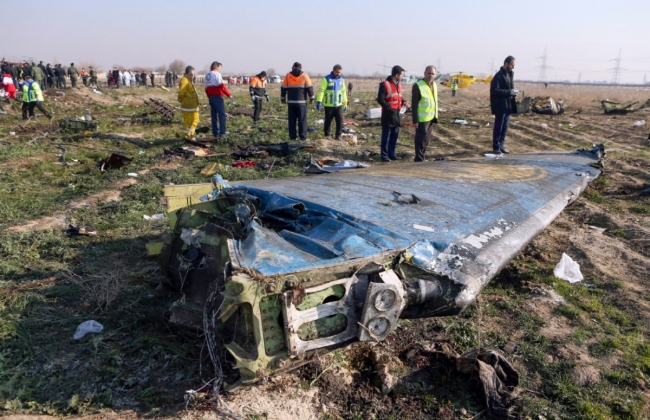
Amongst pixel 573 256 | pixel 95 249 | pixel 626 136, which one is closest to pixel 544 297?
pixel 573 256

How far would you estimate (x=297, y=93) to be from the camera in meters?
9.79

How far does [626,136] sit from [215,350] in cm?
1306

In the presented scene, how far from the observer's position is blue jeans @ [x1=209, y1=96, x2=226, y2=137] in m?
10.3

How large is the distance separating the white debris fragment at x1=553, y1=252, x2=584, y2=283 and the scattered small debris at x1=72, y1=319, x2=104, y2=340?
4065 mm

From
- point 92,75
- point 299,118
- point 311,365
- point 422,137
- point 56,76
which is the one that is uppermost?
point 92,75

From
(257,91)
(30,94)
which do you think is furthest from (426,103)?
(30,94)

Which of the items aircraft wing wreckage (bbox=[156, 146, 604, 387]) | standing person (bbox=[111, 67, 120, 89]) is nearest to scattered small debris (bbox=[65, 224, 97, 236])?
aircraft wing wreckage (bbox=[156, 146, 604, 387])

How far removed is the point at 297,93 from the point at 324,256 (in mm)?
7761

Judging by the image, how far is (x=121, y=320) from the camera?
10.9ft

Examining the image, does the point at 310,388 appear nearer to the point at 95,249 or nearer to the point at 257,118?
the point at 95,249

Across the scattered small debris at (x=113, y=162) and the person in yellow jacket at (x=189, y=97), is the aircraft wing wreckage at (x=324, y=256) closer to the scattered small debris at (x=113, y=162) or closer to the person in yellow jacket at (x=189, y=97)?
the scattered small debris at (x=113, y=162)

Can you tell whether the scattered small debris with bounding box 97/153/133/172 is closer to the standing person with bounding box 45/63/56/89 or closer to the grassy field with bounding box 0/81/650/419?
the grassy field with bounding box 0/81/650/419

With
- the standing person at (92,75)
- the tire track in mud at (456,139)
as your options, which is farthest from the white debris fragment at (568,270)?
the standing person at (92,75)

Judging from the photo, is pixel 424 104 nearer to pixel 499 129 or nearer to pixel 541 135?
pixel 499 129
